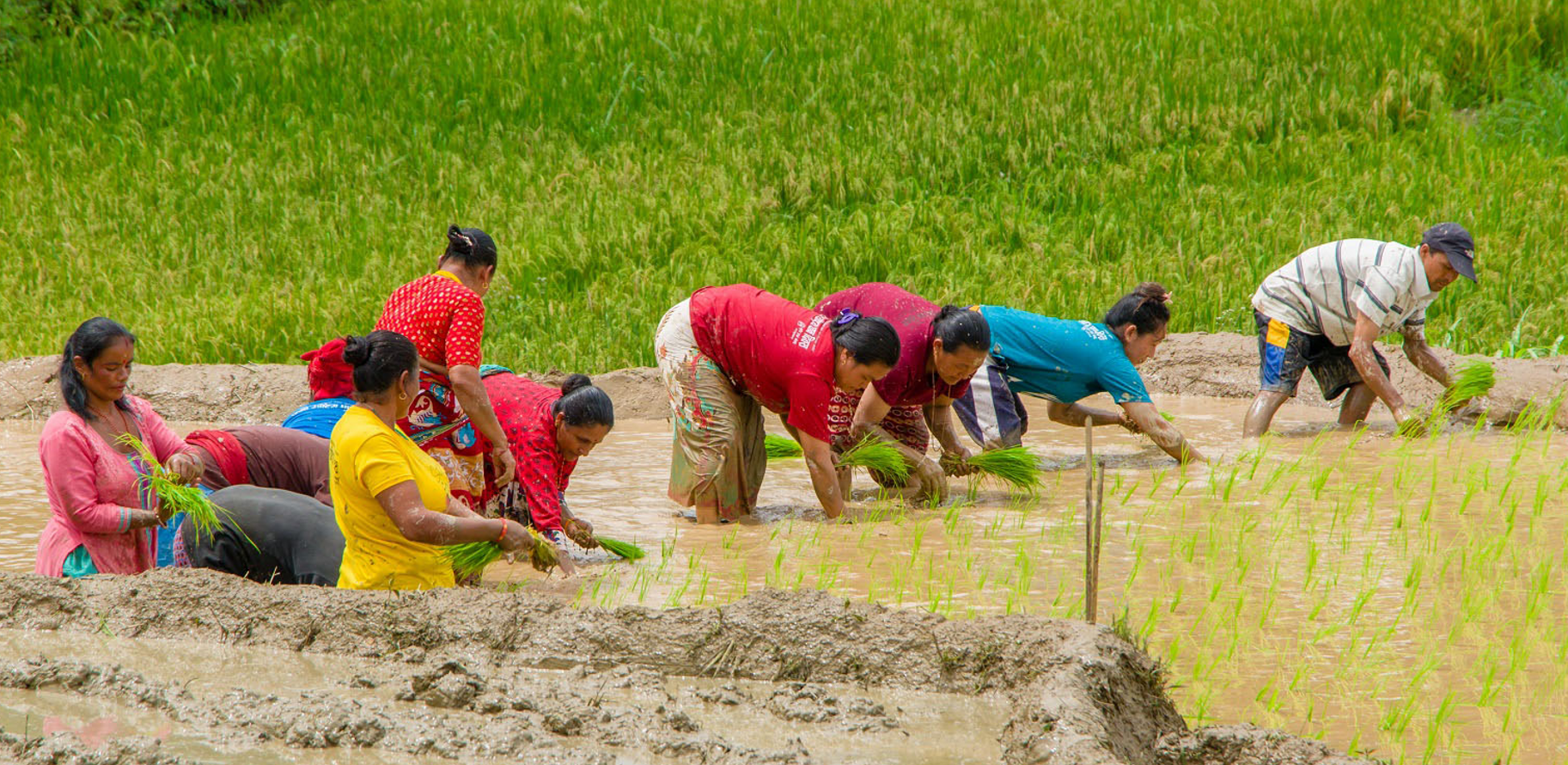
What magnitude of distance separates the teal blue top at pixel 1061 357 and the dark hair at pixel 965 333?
3.56 feet

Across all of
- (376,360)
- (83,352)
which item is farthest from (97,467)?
(376,360)

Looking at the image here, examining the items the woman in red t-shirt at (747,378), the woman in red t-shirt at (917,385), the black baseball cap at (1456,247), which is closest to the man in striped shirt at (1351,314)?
the black baseball cap at (1456,247)

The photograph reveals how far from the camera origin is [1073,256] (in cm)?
1035

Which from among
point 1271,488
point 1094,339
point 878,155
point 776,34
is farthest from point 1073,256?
point 776,34

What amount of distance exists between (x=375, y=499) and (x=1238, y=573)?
2.78 metres

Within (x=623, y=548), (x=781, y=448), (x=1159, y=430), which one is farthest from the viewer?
(x=781, y=448)

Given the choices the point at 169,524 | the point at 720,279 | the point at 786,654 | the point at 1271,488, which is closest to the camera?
the point at 786,654

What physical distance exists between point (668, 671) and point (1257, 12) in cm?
1215

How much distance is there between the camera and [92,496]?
13.8 feet

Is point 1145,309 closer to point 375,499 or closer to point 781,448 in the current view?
point 781,448

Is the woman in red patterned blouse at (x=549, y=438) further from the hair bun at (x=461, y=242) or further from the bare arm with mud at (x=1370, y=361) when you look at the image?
the bare arm with mud at (x=1370, y=361)

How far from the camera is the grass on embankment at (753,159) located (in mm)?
9953

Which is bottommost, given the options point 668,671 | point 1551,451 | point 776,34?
point 1551,451

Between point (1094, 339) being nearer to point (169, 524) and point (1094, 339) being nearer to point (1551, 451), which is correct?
point (1551, 451)
